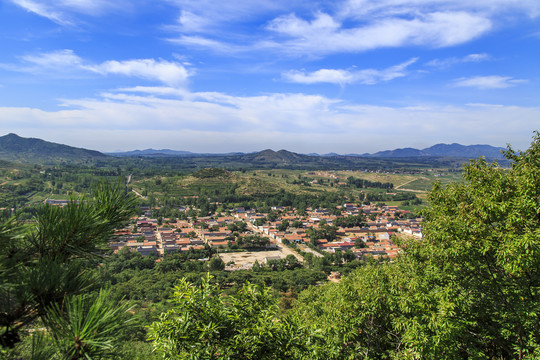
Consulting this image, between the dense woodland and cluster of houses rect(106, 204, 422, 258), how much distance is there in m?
26.5

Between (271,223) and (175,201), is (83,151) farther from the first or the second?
(271,223)

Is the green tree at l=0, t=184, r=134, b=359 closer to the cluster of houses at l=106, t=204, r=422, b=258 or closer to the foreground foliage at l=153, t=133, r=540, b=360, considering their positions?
the foreground foliage at l=153, t=133, r=540, b=360

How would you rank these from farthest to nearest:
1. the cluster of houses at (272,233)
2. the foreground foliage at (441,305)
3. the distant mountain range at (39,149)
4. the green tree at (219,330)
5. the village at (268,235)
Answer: the distant mountain range at (39,149) < the cluster of houses at (272,233) < the village at (268,235) < the foreground foliage at (441,305) < the green tree at (219,330)

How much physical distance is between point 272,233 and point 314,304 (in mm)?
35170

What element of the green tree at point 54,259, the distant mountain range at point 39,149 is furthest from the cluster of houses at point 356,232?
the distant mountain range at point 39,149

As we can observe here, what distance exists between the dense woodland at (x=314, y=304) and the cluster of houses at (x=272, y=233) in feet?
86.9

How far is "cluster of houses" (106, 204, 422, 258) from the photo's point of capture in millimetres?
35375

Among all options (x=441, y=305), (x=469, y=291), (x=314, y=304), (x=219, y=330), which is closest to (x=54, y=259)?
(x=219, y=330)

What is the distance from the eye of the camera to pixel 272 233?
1719 inches

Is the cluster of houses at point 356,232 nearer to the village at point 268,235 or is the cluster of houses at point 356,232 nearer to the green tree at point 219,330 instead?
the village at point 268,235

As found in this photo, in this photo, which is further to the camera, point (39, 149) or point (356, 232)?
point (39, 149)

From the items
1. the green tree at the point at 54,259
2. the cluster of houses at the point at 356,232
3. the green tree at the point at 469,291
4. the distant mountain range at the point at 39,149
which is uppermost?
the distant mountain range at the point at 39,149

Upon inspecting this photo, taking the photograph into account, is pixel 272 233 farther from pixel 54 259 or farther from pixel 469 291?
pixel 54 259

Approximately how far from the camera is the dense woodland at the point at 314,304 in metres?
1.55
